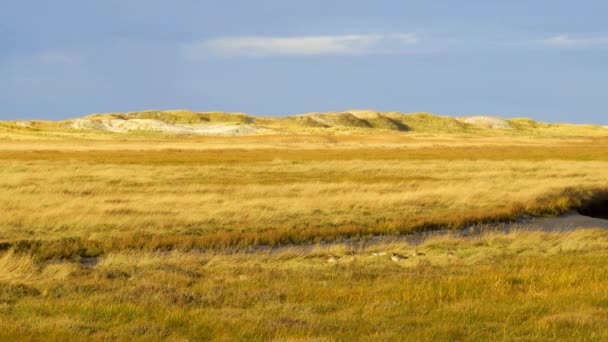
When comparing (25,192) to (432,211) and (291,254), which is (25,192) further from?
(291,254)

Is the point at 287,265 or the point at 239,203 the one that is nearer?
the point at 287,265

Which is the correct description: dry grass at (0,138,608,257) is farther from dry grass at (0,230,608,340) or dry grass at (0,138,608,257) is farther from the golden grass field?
dry grass at (0,230,608,340)

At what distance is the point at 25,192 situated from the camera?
105ft

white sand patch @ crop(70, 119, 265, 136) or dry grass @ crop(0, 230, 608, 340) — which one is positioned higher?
dry grass @ crop(0, 230, 608, 340)

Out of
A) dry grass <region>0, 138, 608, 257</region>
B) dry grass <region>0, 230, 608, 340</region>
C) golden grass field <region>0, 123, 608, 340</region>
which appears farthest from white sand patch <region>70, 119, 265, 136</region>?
dry grass <region>0, 230, 608, 340</region>

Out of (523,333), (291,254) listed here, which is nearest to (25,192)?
(291,254)

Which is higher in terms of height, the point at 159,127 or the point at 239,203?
the point at 239,203

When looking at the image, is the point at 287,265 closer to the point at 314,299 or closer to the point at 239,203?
the point at 314,299

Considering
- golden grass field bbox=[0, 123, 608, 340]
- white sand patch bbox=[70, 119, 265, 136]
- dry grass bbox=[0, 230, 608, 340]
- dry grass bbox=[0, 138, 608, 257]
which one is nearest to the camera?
dry grass bbox=[0, 230, 608, 340]

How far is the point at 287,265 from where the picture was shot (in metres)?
16.3

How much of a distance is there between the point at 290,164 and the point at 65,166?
14326 mm

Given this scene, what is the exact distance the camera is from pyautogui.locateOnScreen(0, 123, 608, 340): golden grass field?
9617mm

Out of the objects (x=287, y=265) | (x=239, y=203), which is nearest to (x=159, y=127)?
(x=239, y=203)

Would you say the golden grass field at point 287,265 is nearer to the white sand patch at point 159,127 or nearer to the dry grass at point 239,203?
the dry grass at point 239,203
